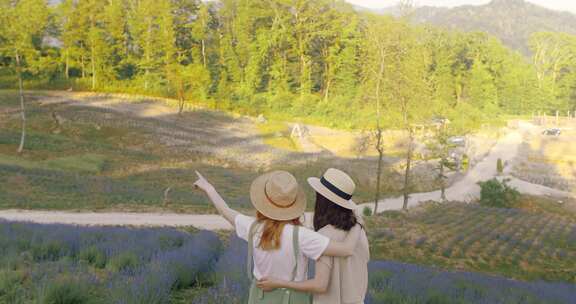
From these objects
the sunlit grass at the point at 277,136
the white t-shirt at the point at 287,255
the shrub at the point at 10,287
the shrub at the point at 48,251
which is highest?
the white t-shirt at the point at 287,255

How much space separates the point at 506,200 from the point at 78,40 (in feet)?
140

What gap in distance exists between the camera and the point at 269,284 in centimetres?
286

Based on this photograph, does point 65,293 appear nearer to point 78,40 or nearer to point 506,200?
point 506,200

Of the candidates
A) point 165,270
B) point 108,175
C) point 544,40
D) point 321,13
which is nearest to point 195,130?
point 108,175

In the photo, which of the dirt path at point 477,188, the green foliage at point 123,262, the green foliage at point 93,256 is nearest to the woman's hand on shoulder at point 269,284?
the green foliage at point 123,262

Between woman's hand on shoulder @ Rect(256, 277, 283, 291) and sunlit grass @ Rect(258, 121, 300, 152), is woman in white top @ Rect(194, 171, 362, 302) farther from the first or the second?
sunlit grass @ Rect(258, 121, 300, 152)

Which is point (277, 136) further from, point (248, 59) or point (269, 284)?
point (269, 284)

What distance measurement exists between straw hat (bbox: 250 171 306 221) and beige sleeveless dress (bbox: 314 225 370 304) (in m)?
0.21

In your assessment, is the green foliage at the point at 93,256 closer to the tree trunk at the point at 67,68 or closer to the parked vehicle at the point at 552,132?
the tree trunk at the point at 67,68

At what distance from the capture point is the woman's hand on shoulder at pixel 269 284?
2.85m

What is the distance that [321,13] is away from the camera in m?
70.1

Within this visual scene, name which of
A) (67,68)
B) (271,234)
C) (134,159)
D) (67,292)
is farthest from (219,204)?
(67,68)

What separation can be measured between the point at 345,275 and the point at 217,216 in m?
15.0

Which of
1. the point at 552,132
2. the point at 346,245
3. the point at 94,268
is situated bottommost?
the point at 552,132
